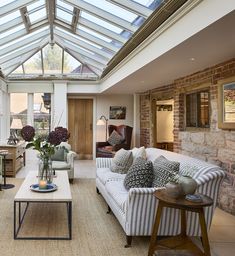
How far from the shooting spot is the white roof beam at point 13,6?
456 cm

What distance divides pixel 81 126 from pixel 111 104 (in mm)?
1185

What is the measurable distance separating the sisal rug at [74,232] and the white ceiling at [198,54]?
2.15m

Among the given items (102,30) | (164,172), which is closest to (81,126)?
(102,30)

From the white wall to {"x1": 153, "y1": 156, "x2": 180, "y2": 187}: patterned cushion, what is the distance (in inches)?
246

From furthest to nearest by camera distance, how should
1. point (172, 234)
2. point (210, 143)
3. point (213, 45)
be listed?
point (210, 143) → point (213, 45) → point (172, 234)

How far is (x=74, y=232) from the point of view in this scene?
133 inches

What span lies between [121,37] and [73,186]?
2.81 metres

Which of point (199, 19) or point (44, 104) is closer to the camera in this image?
point (199, 19)

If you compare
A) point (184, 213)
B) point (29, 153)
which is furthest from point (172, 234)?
point (29, 153)

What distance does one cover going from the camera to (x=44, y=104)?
9.34 m

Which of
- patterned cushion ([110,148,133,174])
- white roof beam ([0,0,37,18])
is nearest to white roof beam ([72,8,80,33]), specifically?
white roof beam ([0,0,37,18])

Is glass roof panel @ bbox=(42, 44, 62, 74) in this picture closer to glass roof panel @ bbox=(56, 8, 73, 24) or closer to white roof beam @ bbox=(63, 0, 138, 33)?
glass roof panel @ bbox=(56, 8, 73, 24)

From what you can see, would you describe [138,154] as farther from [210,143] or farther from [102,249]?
[102,249]

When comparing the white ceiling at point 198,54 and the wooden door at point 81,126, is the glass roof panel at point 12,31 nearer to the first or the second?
the white ceiling at point 198,54
